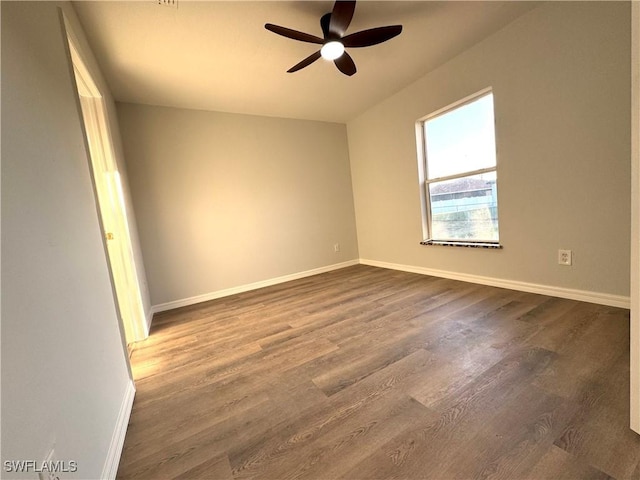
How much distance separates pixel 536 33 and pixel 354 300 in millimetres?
2818

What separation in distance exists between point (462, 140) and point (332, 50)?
1782 mm

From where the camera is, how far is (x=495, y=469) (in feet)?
2.95

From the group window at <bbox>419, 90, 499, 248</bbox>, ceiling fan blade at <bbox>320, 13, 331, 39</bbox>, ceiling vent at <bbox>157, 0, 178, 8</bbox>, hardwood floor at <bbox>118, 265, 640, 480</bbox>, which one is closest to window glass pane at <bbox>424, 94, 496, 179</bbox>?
window at <bbox>419, 90, 499, 248</bbox>

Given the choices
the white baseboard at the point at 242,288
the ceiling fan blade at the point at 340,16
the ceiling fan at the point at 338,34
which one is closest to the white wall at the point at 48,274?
the ceiling fan at the point at 338,34

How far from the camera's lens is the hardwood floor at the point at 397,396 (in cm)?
96

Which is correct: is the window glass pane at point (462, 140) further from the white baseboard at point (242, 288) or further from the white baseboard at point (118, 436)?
the white baseboard at point (118, 436)

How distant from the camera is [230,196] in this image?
11.6 ft

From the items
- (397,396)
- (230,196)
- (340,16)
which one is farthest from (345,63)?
(397,396)

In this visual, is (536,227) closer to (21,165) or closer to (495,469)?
(495,469)

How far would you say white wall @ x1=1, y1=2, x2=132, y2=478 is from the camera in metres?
0.63

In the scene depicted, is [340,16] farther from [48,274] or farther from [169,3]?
[48,274]

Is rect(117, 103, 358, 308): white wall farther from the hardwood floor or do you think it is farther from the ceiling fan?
the ceiling fan

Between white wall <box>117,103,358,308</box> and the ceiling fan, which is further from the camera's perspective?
white wall <box>117,103,358,308</box>

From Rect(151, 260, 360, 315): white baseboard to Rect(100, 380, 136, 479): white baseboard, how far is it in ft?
5.96
